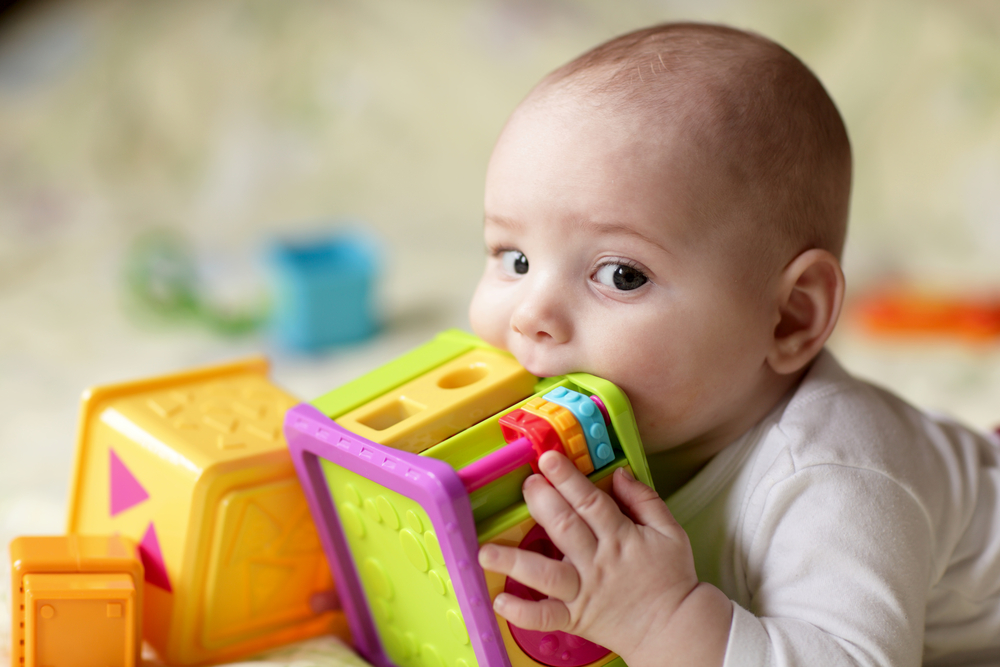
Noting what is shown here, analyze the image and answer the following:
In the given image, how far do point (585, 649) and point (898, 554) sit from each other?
0.25 m

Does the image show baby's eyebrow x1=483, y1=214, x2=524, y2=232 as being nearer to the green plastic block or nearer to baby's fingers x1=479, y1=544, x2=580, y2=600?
the green plastic block

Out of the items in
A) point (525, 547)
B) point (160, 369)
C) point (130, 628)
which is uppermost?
point (525, 547)

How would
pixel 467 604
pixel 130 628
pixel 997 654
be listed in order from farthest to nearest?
pixel 997 654
pixel 130 628
pixel 467 604

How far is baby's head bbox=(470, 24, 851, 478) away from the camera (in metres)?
0.77

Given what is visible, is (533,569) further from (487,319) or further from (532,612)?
(487,319)

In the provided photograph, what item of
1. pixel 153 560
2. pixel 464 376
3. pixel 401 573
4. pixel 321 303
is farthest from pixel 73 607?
pixel 321 303

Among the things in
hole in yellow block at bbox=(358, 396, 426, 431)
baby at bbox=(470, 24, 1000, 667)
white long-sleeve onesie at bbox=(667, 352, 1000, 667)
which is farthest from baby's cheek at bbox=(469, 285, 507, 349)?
white long-sleeve onesie at bbox=(667, 352, 1000, 667)

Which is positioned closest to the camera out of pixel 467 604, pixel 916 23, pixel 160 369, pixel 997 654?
pixel 467 604

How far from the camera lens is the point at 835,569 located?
734 millimetres

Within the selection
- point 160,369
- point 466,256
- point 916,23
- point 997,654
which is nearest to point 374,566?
point 997,654

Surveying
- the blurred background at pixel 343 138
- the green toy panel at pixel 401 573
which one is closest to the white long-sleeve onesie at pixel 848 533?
the green toy panel at pixel 401 573

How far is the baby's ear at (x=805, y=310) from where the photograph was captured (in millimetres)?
823

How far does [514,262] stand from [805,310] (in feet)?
0.82

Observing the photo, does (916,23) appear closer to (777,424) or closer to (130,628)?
(777,424)
